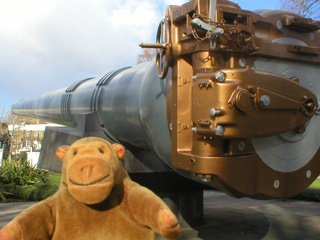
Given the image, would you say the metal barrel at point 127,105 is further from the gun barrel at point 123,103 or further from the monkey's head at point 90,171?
the monkey's head at point 90,171

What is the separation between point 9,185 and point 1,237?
8074mm

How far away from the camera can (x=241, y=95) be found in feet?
6.62

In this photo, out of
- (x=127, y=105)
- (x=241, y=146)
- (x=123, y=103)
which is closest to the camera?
(x=241, y=146)

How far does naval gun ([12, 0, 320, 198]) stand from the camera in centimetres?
208

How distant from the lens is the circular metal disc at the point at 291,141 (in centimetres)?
235

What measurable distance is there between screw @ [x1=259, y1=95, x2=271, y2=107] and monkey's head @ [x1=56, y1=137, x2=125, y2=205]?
2.82 ft

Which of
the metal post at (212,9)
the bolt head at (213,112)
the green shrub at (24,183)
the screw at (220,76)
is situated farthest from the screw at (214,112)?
the green shrub at (24,183)

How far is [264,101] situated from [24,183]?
343 inches

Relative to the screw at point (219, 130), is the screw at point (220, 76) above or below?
above

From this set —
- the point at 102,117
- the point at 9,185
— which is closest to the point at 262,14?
the point at 102,117

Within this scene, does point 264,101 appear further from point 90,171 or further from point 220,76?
point 90,171

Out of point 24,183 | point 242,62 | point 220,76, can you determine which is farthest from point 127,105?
point 24,183

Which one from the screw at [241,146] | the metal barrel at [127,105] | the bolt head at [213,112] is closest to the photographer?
the bolt head at [213,112]

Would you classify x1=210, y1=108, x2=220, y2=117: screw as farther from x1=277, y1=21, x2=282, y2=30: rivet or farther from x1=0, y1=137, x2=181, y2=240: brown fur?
x1=277, y1=21, x2=282, y2=30: rivet
